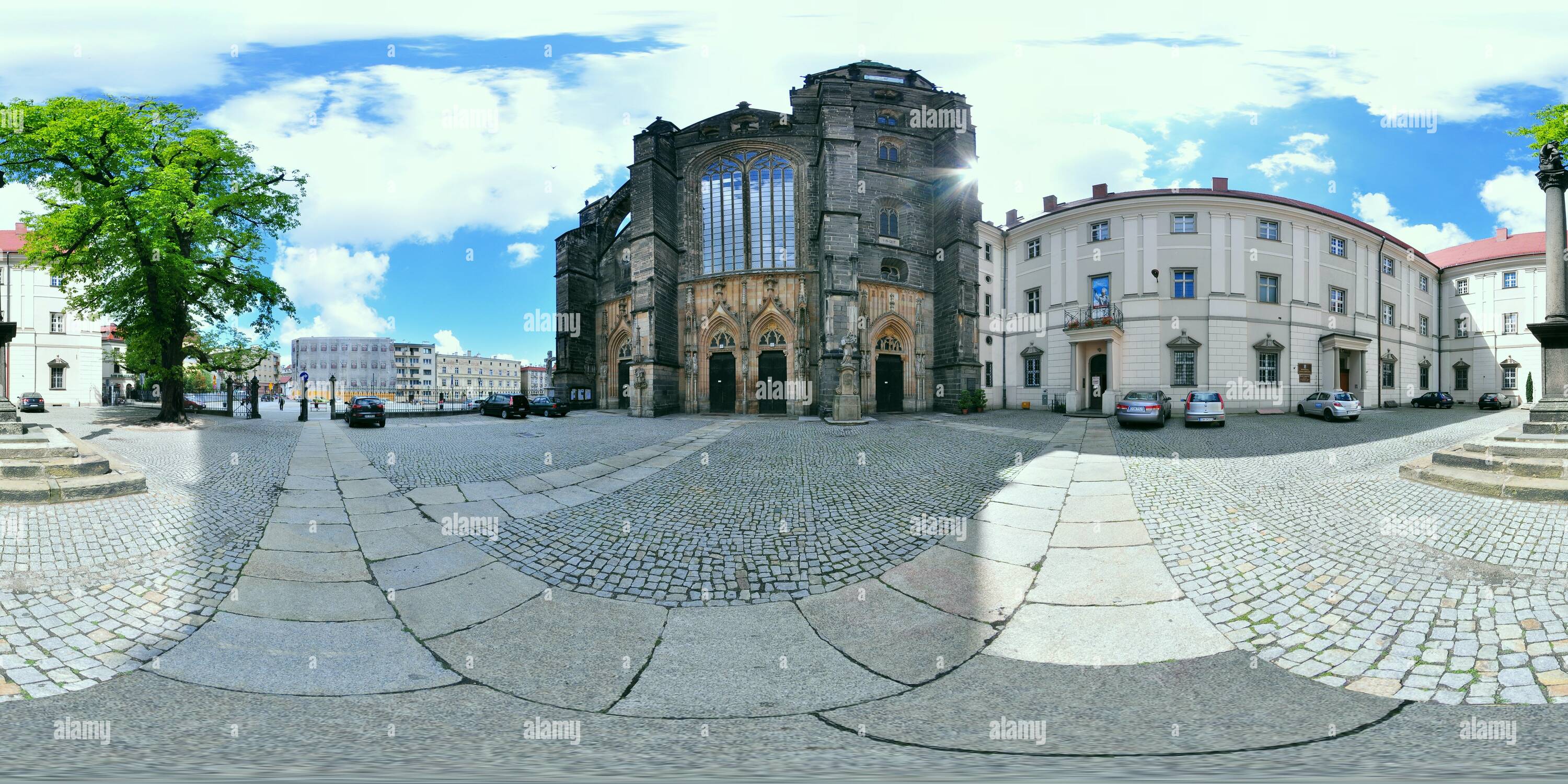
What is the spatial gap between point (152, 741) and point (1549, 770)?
7.09 meters

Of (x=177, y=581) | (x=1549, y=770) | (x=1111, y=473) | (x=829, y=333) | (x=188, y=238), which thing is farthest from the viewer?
(x=829, y=333)

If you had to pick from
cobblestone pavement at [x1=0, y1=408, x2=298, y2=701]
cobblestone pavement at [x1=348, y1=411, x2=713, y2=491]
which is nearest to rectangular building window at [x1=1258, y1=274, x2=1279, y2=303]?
cobblestone pavement at [x1=348, y1=411, x2=713, y2=491]

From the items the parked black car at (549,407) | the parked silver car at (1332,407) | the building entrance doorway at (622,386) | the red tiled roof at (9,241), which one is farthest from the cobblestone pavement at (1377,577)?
the red tiled roof at (9,241)

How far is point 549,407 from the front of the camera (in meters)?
26.4

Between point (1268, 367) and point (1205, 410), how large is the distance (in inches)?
424

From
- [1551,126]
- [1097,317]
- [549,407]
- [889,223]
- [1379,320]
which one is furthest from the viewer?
[1379,320]

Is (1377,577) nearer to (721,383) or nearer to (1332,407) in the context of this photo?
(1332,407)

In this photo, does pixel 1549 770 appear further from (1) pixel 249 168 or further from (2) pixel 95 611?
(1) pixel 249 168

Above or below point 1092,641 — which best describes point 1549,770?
below

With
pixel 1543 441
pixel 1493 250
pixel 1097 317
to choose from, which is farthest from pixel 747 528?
pixel 1493 250

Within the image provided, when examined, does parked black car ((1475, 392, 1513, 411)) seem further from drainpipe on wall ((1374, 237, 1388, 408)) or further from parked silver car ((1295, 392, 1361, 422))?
parked silver car ((1295, 392, 1361, 422))

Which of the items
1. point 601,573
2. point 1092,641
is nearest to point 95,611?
point 601,573

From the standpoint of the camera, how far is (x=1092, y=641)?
3.76 metres

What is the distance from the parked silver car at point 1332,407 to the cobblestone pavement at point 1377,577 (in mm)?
15977
